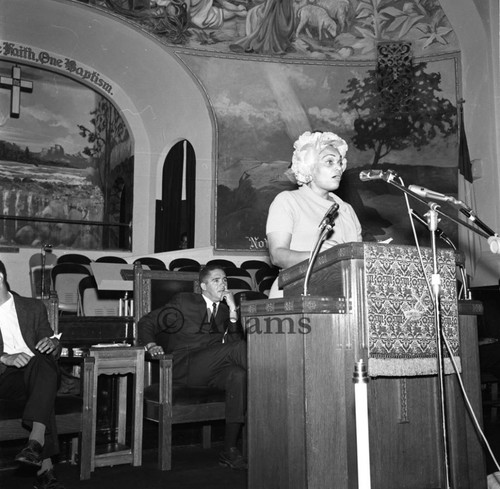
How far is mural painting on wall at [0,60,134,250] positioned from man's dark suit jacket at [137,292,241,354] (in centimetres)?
663

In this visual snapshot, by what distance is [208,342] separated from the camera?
454 centimetres

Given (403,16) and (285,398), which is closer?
(285,398)

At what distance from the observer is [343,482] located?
209 centimetres

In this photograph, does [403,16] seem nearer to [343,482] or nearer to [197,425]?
[197,425]

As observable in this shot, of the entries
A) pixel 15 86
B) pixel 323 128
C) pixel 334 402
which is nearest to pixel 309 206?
pixel 334 402

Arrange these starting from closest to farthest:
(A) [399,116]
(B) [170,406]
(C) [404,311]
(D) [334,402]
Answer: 1. (D) [334,402]
2. (C) [404,311]
3. (B) [170,406]
4. (A) [399,116]

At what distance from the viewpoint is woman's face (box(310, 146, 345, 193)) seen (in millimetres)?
2809

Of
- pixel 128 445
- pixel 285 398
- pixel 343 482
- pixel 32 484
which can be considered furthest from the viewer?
pixel 128 445

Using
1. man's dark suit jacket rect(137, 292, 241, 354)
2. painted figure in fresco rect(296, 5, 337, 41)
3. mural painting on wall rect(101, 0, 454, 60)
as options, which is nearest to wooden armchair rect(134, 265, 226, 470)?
man's dark suit jacket rect(137, 292, 241, 354)

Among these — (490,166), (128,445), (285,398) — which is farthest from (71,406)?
(490,166)

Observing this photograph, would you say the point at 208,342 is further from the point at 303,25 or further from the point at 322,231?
the point at 303,25

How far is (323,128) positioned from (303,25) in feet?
6.10

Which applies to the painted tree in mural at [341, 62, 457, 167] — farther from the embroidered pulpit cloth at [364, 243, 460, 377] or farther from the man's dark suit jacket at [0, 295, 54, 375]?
the embroidered pulpit cloth at [364, 243, 460, 377]

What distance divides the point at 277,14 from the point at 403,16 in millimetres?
2141
